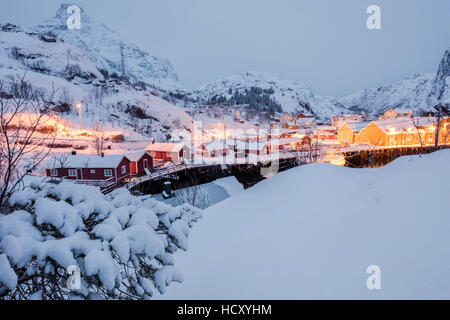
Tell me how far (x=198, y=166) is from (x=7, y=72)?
54.5 m

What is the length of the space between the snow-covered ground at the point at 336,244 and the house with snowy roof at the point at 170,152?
23.3 m

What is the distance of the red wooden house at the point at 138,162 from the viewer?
24711 millimetres

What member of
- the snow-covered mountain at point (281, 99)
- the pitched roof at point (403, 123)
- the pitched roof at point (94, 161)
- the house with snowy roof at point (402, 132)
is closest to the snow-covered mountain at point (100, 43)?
the snow-covered mountain at point (281, 99)

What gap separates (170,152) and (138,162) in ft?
22.3

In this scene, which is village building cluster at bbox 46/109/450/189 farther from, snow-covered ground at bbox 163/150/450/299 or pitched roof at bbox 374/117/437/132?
snow-covered ground at bbox 163/150/450/299

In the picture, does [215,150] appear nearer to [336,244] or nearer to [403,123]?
[403,123]

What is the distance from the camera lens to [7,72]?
4866 cm

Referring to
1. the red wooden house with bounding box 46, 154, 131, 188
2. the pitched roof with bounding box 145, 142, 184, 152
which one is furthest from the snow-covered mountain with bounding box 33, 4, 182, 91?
the red wooden house with bounding box 46, 154, 131, 188

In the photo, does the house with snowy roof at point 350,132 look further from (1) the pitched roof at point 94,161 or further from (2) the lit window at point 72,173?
(2) the lit window at point 72,173

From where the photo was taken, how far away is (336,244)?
5332 millimetres

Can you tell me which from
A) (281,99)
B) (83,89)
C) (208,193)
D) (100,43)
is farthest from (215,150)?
(100,43)

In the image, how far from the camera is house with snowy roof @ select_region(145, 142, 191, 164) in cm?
3133
